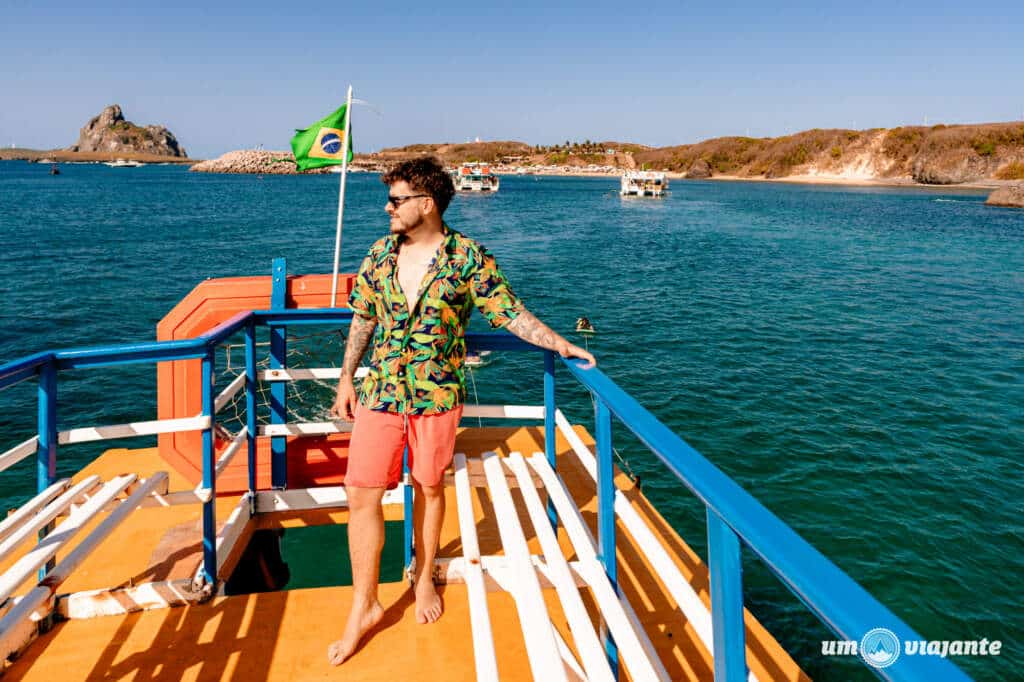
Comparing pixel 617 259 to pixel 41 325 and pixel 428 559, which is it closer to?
pixel 41 325

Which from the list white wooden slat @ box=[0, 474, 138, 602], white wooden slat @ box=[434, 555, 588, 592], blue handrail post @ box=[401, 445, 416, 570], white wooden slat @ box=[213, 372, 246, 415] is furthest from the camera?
white wooden slat @ box=[213, 372, 246, 415]

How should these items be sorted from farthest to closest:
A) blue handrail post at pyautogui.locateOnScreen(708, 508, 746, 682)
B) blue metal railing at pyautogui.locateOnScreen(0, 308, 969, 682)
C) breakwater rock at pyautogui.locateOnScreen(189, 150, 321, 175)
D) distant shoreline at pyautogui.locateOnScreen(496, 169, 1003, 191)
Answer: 1. breakwater rock at pyautogui.locateOnScreen(189, 150, 321, 175)
2. distant shoreline at pyautogui.locateOnScreen(496, 169, 1003, 191)
3. blue handrail post at pyautogui.locateOnScreen(708, 508, 746, 682)
4. blue metal railing at pyautogui.locateOnScreen(0, 308, 969, 682)

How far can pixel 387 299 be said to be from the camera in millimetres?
2545

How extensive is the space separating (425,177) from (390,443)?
3.67 ft

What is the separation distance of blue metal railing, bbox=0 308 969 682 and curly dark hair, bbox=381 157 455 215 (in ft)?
2.54

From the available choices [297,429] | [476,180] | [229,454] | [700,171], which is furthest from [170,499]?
[700,171]

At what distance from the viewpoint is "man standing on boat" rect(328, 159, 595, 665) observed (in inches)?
99.1

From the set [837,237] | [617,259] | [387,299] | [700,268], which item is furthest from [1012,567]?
[837,237]

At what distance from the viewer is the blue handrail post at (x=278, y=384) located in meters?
4.12

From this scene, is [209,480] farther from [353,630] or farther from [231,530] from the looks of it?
[353,630]

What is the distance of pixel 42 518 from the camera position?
2.44 m

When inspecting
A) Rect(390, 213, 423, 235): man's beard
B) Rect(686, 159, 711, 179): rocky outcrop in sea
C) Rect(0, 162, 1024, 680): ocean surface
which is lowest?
Rect(0, 162, 1024, 680): ocean surface

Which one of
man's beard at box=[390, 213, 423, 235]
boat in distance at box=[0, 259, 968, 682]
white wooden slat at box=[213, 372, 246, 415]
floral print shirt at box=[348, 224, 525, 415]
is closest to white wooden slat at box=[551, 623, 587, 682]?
boat in distance at box=[0, 259, 968, 682]

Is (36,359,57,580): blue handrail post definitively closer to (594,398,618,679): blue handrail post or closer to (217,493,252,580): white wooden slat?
(217,493,252,580): white wooden slat
